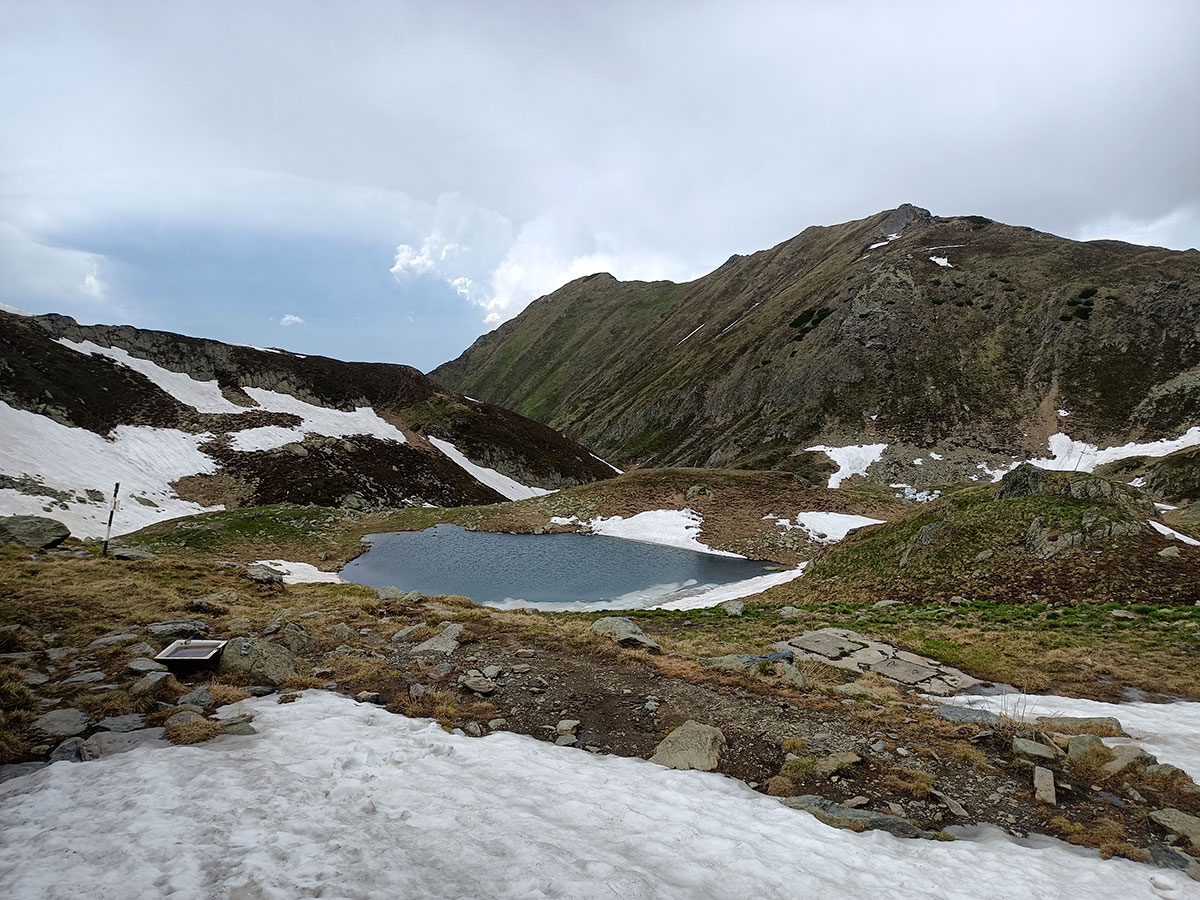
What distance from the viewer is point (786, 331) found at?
390ft

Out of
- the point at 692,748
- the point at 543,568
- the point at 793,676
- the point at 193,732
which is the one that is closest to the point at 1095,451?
the point at 543,568

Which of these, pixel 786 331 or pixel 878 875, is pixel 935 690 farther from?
pixel 786 331

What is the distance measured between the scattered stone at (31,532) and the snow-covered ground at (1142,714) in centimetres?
3309

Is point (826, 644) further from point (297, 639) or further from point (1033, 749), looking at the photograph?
point (297, 639)

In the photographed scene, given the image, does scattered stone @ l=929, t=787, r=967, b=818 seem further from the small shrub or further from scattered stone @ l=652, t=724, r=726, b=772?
scattered stone @ l=652, t=724, r=726, b=772

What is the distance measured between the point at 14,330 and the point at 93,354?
6.32m

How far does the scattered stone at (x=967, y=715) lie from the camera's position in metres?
11.3

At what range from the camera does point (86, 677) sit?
10195 millimetres

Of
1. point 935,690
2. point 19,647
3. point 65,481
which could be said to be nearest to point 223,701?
point 19,647

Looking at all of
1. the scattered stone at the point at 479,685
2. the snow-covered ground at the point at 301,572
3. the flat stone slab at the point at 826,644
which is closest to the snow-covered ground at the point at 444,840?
the scattered stone at the point at 479,685

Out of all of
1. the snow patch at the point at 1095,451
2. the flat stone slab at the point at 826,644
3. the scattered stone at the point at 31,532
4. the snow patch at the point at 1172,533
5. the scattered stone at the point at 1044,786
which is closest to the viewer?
the scattered stone at the point at 1044,786

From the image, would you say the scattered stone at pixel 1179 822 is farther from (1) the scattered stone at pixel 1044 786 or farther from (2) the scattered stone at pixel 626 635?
(2) the scattered stone at pixel 626 635

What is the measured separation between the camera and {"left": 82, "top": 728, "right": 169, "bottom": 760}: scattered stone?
7809mm

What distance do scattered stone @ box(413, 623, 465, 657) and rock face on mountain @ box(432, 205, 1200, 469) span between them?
7864 cm
